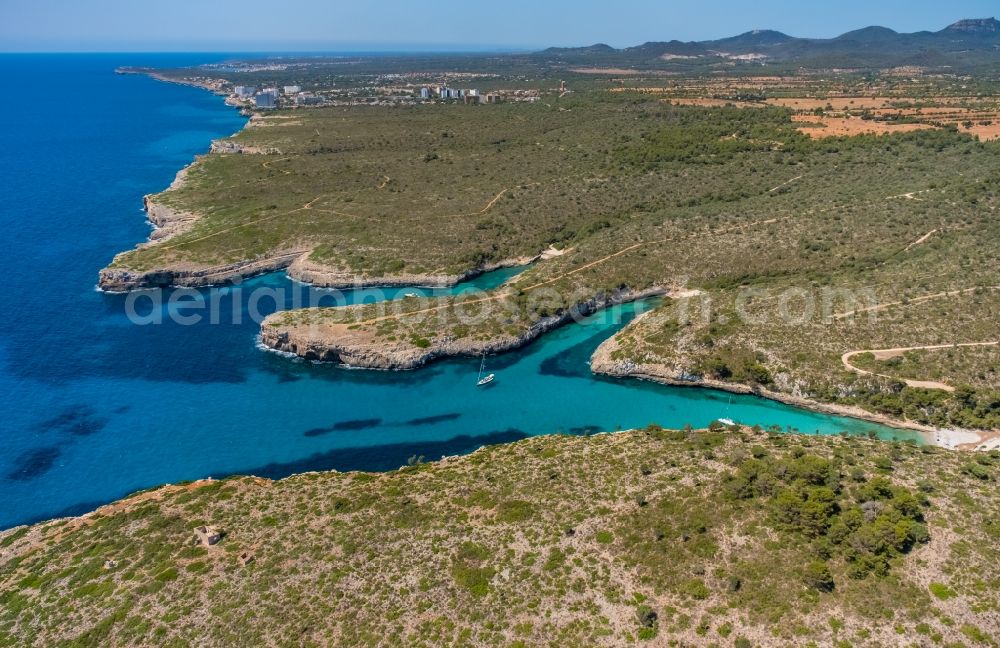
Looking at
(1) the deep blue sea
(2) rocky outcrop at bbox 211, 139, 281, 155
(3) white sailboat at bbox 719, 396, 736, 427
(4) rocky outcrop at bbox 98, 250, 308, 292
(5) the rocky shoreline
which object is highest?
(2) rocky outcrop at bbox 211, 139, 281, 155

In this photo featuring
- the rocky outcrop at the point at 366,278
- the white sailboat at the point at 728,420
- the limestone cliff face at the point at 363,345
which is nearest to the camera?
the white sailboat at the point at 728,420

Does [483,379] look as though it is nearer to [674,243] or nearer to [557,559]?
[557,559]

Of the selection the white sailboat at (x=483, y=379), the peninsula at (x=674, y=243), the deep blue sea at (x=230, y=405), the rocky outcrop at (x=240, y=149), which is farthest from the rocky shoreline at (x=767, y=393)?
the rocky outcrop at (x=240, y=149)

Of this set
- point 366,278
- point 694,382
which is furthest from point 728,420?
point 366,278

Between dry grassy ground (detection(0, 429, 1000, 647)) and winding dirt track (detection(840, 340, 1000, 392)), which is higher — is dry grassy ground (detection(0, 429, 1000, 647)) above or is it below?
below

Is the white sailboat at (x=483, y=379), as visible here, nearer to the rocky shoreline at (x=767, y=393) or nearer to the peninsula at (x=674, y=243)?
the peninsula at (x=674, y=243)

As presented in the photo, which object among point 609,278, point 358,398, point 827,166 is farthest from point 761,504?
point 827,166

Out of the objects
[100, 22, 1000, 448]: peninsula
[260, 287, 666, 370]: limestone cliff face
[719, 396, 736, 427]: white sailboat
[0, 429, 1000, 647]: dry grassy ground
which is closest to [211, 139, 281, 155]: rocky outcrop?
[100, 22, 1000, 448]: peninsula

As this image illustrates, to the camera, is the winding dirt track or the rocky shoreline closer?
the rocky shoreline

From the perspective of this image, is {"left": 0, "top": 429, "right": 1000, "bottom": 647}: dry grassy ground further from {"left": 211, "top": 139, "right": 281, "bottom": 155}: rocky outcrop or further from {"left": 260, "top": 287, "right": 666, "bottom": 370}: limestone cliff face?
{"left": 211, "top": 139, "right": 281, "bottom": 155}: rocky outcrop
